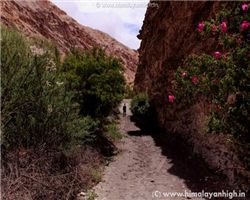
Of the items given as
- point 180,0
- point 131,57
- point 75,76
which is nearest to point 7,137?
point 75,76

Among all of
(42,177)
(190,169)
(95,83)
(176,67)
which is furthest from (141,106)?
(42,177)

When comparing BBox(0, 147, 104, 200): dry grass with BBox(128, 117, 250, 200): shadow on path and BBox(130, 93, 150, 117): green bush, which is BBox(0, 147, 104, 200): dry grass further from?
BBox(130, 93, 150, 117): green bush

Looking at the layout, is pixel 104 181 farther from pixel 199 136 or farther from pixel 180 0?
pixel 180 0

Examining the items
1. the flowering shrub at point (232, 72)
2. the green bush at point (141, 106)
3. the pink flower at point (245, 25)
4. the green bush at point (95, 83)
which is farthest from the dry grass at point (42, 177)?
the green bush at point (141, 106)

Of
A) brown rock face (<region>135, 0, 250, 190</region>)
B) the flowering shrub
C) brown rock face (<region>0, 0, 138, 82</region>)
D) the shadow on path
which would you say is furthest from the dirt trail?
brown rock face (<region>0, 0, 138, 82</region>)

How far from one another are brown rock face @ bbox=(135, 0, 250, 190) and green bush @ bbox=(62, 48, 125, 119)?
3207 millimetres

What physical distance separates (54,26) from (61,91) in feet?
153

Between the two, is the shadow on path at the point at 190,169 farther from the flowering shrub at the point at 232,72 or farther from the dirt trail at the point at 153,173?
the flowering shrub at the point at 232,72

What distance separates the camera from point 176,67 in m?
13.0

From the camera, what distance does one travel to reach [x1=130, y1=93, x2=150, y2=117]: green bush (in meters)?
16.7

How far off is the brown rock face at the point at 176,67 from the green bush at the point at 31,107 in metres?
4.54

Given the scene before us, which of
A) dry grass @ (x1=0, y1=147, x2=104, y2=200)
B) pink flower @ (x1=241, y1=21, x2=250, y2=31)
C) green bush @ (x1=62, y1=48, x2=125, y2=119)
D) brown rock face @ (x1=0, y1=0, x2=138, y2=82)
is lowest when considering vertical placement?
dry grass @ (x1=0, y1=147, x2=104, y2=200)

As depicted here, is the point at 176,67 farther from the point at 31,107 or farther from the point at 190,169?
the point at 31,107

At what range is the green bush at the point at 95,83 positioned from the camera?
997 cm
